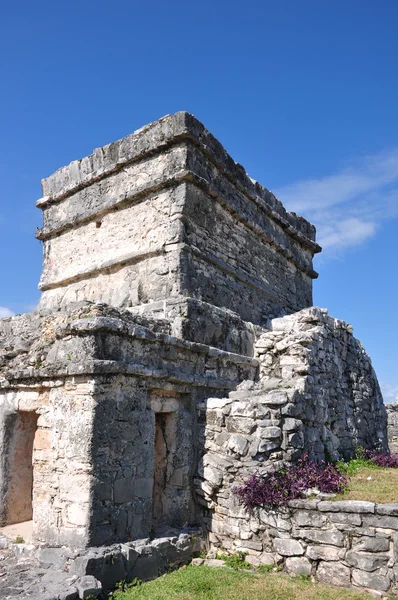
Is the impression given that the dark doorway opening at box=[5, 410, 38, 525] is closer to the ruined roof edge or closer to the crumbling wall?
the crumbling wall

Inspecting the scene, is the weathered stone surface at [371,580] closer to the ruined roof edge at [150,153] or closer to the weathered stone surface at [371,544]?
the weathered stone surface at [371,544]

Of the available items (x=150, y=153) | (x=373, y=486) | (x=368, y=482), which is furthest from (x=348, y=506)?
(x=150, y=153)

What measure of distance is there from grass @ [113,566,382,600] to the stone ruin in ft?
1.96

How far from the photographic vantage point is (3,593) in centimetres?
455

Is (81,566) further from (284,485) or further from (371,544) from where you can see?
(371,544)

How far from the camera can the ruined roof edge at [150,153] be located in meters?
8.20

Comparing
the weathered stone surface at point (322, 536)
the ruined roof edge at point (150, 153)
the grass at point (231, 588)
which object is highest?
the ruined roof edge at point (150, 153)

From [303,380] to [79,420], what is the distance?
3298 mm

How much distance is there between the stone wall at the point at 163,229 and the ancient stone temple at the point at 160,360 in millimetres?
32

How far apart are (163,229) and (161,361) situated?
2498 mm

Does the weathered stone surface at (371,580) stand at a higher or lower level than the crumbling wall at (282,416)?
lower

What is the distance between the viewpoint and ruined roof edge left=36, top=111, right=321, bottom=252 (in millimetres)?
8195

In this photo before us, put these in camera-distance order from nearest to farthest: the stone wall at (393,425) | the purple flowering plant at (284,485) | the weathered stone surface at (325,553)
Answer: the weathered stone surface at (325,553), the purple flowering plant at (284,485), the stone wall at (393,425)

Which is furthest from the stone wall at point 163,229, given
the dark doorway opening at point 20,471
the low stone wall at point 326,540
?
the low stone wall at point 326,540
